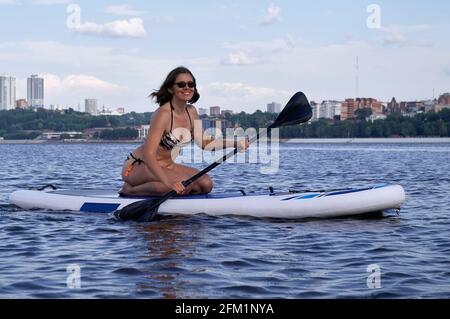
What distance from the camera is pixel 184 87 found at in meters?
9.97

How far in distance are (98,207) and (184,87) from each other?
2.43 metres

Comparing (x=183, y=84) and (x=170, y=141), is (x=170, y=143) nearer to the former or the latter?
(x=170, y=141)

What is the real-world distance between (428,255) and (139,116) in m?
136

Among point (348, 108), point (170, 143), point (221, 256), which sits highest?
point (348, 108)

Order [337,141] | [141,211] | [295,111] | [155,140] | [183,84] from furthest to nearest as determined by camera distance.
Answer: [337,141], [295,111], [141,211], [155,140], [183,84]

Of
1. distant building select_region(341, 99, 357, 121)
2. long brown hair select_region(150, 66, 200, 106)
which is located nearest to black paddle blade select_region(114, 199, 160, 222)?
long brown hair select_region(150, 66, 200, 106)

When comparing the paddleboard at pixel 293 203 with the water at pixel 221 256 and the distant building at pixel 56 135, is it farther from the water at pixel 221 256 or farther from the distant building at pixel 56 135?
the distant building at pixel 56 135

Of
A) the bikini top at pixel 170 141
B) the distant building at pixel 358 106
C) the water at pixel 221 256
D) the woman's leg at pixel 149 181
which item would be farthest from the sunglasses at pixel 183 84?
the distant building at pixel 358 106

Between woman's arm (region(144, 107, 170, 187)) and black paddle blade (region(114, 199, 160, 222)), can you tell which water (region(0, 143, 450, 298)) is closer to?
black paddle blade (region(114, 199, 160, 222))

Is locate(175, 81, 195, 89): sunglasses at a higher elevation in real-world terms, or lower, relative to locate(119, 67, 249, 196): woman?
higher

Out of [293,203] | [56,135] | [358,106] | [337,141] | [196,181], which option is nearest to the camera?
[293,203]

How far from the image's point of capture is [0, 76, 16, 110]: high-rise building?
17575 centimetres

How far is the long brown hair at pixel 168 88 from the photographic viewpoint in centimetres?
1001

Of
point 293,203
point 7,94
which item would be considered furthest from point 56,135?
point 293,203
